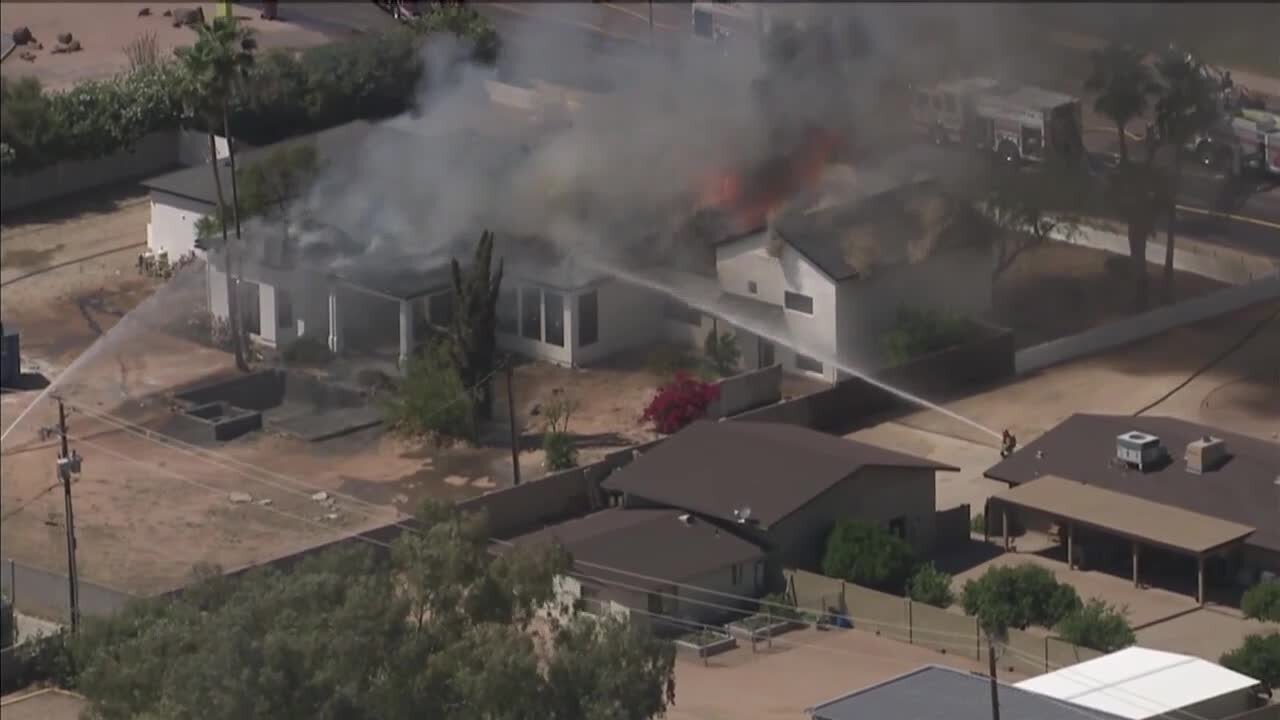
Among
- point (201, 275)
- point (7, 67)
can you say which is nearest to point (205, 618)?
point (201, 275)

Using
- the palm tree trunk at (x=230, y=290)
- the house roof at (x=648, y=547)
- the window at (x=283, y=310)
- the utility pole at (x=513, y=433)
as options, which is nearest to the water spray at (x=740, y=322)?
the utility pole at (x=513, y=433)

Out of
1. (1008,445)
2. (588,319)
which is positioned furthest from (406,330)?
(1008,445)

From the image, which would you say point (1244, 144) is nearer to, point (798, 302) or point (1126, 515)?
point (1126, 515)

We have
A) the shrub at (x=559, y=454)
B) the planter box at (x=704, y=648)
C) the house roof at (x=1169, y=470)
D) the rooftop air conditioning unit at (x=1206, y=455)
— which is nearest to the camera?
the planter box at (x=704, y=648)

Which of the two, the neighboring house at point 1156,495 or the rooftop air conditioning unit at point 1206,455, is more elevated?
the rooftop air conditioning unit at point 1206,455

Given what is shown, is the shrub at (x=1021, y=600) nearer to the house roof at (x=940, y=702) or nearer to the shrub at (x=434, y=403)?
the house roof at (x=940, y=702)

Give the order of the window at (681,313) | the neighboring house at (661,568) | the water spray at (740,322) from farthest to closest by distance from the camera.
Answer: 1. the window at (681,313)
2. the water spray at (740,322)
3. the neighboring house at (661,568)

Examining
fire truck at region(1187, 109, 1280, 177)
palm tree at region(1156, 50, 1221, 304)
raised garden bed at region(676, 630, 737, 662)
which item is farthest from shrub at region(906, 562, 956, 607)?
fire truck at region(1187, 109, 1280, 177)

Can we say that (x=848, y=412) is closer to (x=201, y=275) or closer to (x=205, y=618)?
(x=201, y=275)
